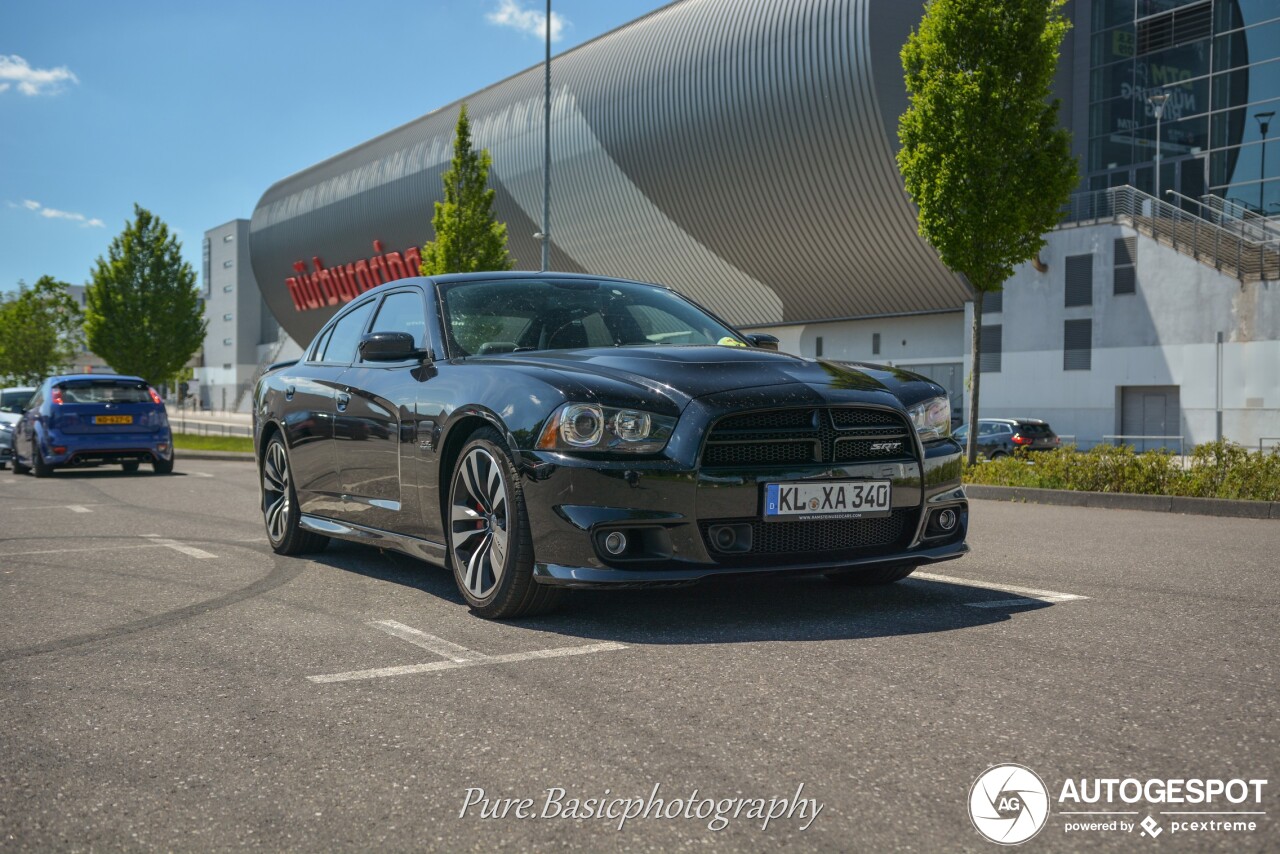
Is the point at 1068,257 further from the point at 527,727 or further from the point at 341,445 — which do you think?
the point at 527,727

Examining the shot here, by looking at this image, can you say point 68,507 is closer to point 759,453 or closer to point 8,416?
point 759,453

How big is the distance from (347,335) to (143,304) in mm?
47654

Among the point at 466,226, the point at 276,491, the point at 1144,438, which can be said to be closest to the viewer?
the point at 276,491

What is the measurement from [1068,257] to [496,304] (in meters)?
32.3

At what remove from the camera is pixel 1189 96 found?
38.0 m

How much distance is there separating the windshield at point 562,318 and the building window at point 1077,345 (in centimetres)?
3104

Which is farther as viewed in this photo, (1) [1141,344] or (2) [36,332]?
(2) [36,332]

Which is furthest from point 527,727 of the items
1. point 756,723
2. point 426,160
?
point 426,160

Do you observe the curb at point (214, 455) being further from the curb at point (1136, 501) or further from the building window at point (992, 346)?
the building window at point (992, 346)

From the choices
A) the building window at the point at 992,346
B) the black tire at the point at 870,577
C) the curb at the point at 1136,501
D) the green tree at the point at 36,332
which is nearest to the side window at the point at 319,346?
the black tire at the point at 870,577

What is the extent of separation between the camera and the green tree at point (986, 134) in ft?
55.0

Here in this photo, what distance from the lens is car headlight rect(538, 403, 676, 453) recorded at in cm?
464

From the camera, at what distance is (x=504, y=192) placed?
48844 millimetres

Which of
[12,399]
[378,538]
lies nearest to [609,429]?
[378,538]
